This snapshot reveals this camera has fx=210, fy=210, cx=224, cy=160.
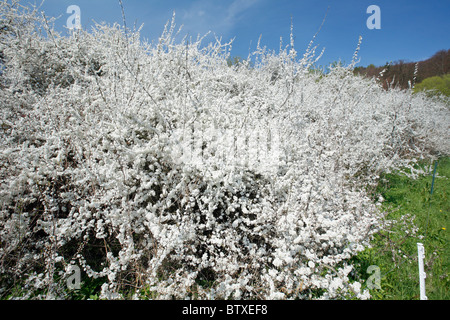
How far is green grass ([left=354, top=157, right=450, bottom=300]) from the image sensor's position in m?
2.08

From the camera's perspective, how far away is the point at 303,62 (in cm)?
429

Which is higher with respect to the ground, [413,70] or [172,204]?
[413,70]

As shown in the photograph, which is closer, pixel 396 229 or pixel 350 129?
pixel 396 229

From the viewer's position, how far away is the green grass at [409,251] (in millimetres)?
2078

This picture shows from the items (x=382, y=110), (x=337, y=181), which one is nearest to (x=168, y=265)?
(x=337, y=181)

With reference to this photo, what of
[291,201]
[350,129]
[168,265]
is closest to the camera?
[168,265]

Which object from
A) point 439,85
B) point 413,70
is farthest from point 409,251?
point 413,70

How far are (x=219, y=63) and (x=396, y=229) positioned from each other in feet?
16.6

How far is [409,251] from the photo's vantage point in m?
2.57

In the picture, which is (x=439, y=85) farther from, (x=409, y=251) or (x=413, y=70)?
(x=409, y=251)

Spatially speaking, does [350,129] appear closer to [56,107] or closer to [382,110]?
[382,110]

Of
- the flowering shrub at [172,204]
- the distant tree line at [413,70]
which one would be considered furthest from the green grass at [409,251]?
the distant tree line at [413,70]

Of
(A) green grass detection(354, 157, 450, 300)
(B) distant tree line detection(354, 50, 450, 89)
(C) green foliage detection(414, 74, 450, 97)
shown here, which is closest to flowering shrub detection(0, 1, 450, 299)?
(A) green grass detection(354, 157, 450, 300)
